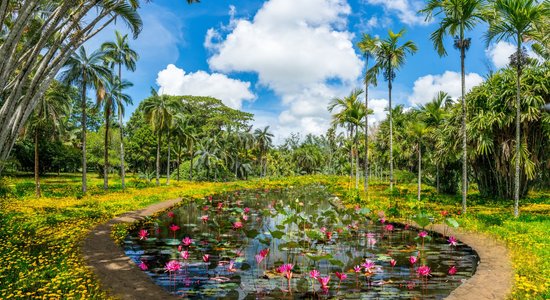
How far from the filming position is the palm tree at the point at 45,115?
953 inches

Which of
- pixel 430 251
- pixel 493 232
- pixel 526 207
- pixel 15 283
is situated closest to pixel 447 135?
pixel 526 207

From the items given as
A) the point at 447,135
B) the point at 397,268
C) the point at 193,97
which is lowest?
the point at 397,268

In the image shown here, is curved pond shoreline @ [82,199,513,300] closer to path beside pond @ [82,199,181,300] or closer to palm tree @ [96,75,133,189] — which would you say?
path beside pond @ [82,199,181,300]

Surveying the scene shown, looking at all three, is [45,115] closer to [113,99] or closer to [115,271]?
[113,99]

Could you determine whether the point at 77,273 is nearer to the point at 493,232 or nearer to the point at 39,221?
the point at 39,221

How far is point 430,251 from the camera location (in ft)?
36.8

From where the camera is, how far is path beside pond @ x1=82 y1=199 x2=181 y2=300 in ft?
23.0

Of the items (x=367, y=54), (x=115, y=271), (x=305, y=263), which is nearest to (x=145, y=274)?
(x=115, y=271)

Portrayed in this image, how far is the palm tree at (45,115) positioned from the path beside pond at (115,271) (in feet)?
48.3

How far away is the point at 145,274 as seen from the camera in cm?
827

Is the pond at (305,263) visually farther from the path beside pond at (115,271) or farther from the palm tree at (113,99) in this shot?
the palm tree at (113,99)

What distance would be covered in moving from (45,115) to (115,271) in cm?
2018

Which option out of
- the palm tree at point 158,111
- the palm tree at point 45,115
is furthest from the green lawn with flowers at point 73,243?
the palm tree at point 158,111

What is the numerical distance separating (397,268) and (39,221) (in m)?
12.8
